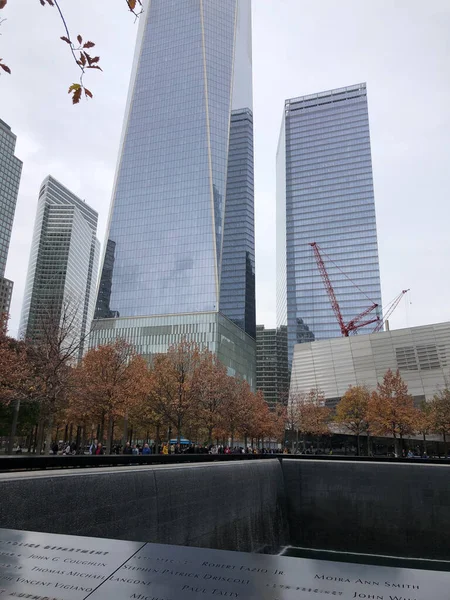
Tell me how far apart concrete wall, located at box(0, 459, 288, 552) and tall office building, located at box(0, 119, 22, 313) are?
126228 millimetres

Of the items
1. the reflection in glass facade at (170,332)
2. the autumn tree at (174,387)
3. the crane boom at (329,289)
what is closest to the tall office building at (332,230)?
the crane boom at (329,289)

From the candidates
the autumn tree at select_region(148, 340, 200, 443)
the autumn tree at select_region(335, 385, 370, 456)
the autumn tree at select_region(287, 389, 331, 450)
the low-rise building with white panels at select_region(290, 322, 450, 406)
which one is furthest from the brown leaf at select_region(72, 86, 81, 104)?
the low-rise building with white panels at select_region(290, 322, 450, 406)

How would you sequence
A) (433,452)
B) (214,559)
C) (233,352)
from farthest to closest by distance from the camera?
1. (233,352)
2. (433,452)
3. (214,559)

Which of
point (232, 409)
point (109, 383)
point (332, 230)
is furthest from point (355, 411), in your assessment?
point (332, 230)

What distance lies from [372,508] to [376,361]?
54266mm

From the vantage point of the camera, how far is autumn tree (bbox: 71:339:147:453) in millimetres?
39594

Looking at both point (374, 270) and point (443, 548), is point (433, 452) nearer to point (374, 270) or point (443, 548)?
point (443, 548)

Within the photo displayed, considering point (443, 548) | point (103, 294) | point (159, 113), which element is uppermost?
point (159, 113)

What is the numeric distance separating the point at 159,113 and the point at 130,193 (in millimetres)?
25509

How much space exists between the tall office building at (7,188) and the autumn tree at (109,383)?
102789 millimetres

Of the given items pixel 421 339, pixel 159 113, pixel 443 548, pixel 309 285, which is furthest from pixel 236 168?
pixel 443 548

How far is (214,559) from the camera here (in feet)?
15.3

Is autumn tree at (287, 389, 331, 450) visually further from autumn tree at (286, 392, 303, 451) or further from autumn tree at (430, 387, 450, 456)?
autumn tree at (430, 387, 450, 456)

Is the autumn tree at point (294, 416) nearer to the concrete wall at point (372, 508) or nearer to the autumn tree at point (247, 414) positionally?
the autumn tree at point (247, 414)
